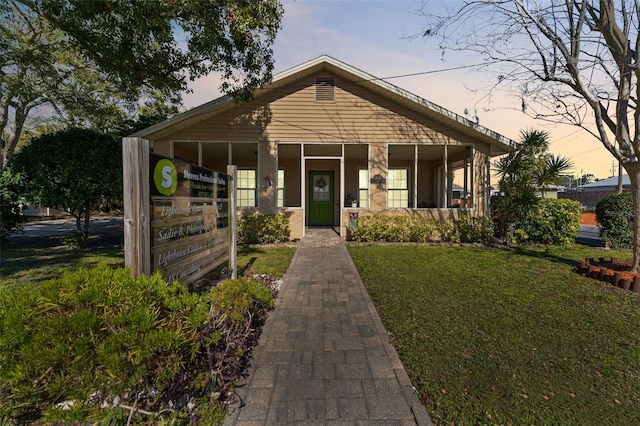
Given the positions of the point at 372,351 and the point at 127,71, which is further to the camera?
the point at 127,71

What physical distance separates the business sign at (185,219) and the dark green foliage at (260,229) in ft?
16.8

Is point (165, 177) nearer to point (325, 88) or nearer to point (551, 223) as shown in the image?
point (325, 88)

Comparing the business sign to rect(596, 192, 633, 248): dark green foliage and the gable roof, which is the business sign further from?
rect(596, 192, 633, 248): dark green foliage

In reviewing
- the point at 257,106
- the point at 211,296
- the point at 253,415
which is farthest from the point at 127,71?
the point at 253,415

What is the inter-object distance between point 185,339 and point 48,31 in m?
18.1

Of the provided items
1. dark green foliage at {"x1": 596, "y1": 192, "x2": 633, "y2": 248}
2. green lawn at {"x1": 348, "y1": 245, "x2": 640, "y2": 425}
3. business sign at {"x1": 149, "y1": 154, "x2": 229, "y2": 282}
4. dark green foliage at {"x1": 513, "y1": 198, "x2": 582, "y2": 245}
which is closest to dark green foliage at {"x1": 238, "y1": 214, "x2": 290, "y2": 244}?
green lawn at {"x1": 348, "y1": 245, "x2": 640, "y2": 425}

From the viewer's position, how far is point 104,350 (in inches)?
73.8

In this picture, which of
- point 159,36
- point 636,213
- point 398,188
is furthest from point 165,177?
point 398,188

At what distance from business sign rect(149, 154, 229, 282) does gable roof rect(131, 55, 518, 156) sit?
6.16 m

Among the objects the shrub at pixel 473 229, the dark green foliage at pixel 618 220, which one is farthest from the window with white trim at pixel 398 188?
the dark green foliage at pixel 618 220

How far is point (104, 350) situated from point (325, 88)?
33.6 ft

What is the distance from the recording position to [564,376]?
2803mm

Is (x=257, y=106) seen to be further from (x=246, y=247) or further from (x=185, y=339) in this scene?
(x=185, y=339)

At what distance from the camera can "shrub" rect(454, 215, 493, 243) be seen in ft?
33.5
